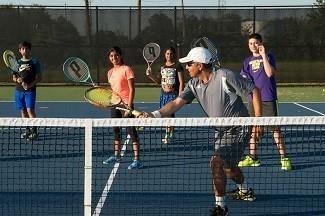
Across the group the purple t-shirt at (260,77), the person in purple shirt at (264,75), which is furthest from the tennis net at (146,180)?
the purple t-shirt at (260,77)

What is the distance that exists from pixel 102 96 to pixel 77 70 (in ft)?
4.54

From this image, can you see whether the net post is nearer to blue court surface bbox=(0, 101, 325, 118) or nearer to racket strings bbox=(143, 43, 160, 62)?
racket strings bbox=(143, 43, 160, 62)

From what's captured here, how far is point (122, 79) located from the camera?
7645mm

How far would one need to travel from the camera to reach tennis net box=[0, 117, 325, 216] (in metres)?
4.65

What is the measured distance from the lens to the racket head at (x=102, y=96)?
5.34 meters

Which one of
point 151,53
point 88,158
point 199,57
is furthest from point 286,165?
point 151,53

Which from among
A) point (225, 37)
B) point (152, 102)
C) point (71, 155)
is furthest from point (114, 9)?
point (71, 155)

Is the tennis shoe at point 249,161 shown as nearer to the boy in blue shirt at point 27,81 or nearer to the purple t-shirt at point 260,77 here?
the purple t-shirt at point 260,77

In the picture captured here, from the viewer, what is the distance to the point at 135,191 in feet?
20.7

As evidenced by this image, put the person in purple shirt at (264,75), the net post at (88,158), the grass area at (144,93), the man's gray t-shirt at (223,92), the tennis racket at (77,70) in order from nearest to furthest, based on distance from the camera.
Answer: the net post at (88,158)
the man's gray t-shirt at (223,92)
the tennis racket at (77,70)
the person in purple shirt at (264,75)
the grass area at (144,93)

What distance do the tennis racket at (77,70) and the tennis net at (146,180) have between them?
50cm

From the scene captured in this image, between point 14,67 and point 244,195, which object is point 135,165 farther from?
point 14,67

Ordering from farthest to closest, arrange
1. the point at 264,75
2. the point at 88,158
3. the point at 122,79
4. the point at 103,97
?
the point at 122,79 → the point at 264,75 → the point at 103,97 → the point at 88,158

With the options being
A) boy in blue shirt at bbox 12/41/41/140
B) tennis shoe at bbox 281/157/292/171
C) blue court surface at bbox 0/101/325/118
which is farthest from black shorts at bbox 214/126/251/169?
blue court surface at bbox 0/101/325/118
